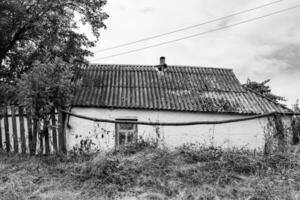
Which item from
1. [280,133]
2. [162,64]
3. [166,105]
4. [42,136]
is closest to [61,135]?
[42,136]

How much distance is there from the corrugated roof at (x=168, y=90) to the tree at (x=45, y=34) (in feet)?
5.59

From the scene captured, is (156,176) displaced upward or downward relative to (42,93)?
downward

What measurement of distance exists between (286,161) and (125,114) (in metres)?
6.68

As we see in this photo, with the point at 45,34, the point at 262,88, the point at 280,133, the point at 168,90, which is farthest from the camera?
the point at 262,88

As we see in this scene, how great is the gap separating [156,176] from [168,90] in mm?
7797

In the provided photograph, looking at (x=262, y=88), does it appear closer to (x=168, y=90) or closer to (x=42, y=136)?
(x=168, y=90)

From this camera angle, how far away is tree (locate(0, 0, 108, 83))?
8930 millimetres

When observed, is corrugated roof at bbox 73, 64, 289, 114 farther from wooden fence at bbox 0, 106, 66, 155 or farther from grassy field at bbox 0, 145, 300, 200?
grassy field at bbox 0, 145, 300, 200

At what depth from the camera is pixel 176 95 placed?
35.2 ft

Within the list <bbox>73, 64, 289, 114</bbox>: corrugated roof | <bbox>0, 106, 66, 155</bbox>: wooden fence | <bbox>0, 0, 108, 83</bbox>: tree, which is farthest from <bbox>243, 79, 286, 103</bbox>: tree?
<bbox>0, 106, 66, 155</bbox>: wooden fence

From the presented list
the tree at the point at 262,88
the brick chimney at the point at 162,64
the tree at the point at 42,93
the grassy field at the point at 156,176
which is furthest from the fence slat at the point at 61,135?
the tree at the point at 262,88

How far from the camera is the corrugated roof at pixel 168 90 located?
9.75 m

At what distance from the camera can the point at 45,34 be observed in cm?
970

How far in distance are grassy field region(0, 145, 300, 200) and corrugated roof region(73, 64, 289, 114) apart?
5.33 m
